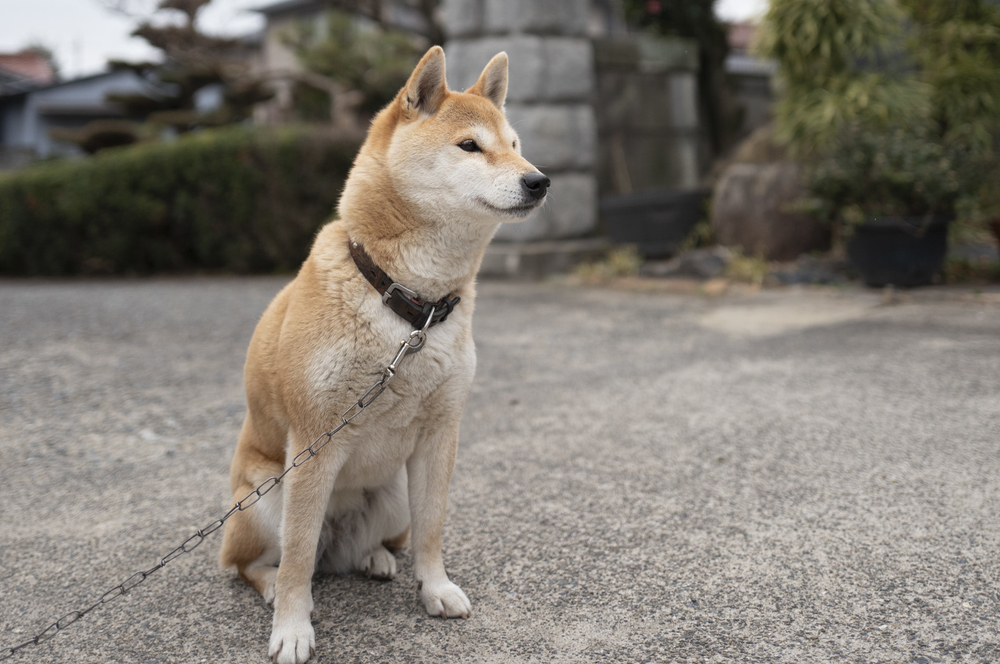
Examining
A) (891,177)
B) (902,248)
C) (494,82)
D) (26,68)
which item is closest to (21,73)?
(26,68)

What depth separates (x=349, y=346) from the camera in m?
1.83

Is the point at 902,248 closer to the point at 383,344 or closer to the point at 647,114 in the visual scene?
the point at 647,114

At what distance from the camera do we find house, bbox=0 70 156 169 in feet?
75.6

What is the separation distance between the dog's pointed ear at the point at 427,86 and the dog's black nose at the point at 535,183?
1.10 feet

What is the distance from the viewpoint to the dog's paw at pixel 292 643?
1771mm

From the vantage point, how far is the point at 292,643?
5.87 ft

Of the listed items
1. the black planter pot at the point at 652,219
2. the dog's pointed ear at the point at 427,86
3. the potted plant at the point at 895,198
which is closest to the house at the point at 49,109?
the black planter pot at the point at 652,219

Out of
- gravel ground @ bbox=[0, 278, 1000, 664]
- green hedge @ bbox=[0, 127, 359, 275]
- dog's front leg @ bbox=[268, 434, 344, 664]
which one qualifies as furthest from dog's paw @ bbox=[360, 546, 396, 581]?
green hedge @ bbox=[0, 127, 359, 275]

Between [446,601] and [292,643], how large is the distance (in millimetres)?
414

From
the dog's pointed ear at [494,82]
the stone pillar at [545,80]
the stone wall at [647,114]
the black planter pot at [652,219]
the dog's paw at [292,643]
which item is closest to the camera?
the dog's paw at [292,643]

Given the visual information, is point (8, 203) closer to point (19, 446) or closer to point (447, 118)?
point (19, 446)

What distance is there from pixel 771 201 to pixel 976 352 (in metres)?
3.23

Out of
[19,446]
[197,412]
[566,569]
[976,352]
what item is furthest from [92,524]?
[976,352]

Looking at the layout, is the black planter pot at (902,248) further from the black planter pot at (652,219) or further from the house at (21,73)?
the house at (21,73)
